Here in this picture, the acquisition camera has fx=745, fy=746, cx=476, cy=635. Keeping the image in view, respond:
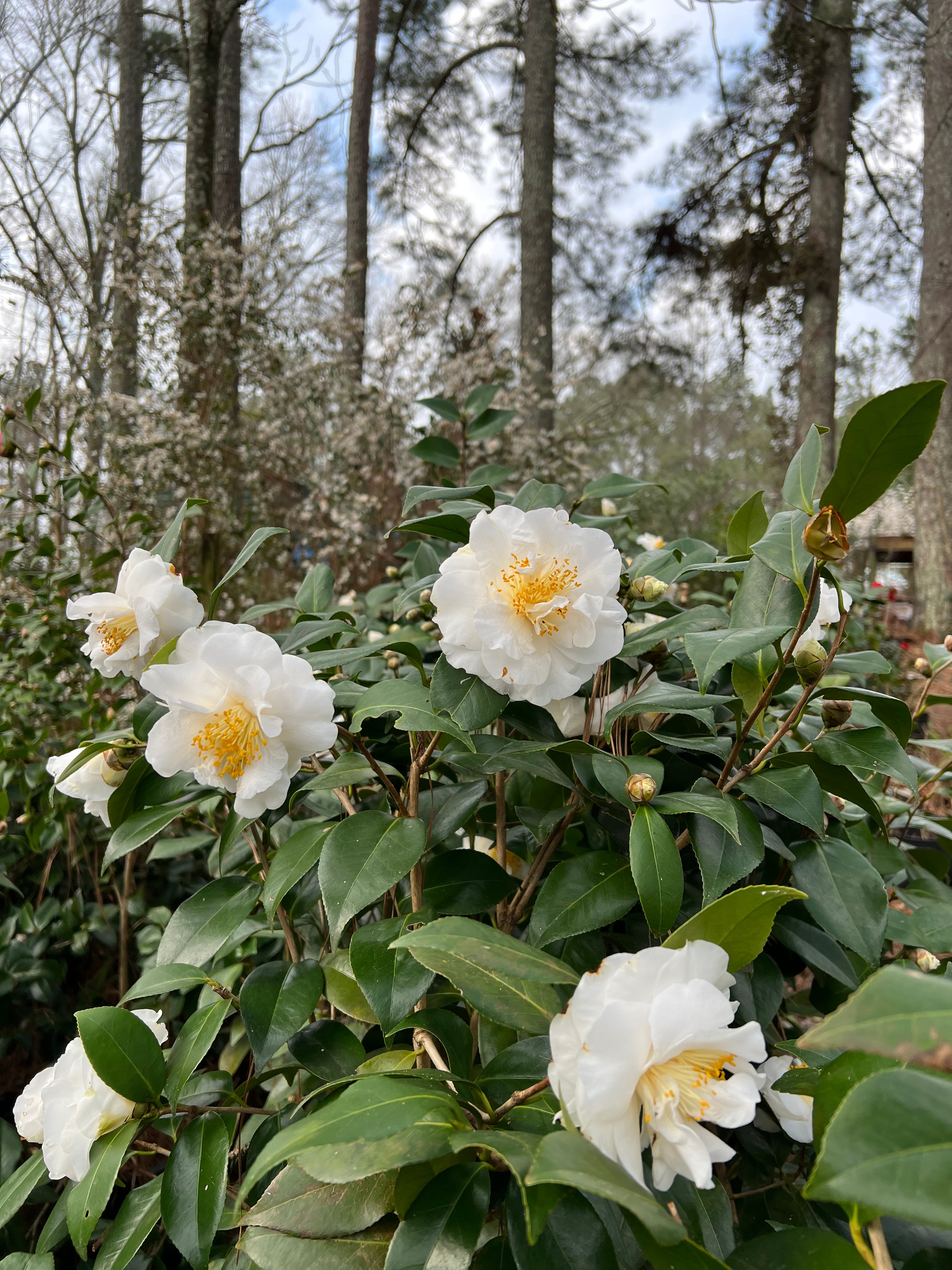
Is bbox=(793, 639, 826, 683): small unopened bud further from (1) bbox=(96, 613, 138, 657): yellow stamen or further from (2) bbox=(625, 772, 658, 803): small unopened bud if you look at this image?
(1) bbox=(96, 613, 138, 657): yellow stamen

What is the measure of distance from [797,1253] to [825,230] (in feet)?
19.4

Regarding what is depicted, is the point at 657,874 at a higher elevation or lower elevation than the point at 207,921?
higher

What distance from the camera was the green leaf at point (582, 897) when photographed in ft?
1.80

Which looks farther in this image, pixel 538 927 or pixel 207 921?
pixel 207 921

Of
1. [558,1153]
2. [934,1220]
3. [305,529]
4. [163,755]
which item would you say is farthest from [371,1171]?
[305,529]

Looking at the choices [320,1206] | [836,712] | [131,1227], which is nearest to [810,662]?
[836,712]

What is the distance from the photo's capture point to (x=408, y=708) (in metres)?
0.59

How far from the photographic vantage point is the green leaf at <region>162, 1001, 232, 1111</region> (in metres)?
0.60

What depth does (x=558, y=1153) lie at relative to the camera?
33 centimetres

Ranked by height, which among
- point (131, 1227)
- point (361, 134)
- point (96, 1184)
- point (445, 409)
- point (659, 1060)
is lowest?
point (131, 1227)

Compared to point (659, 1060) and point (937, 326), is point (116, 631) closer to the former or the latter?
point (659, 1060)

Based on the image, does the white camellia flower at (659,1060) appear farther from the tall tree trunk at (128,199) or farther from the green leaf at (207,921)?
the tall tree trunk at (128,199)

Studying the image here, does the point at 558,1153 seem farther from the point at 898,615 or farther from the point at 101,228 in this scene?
the point at 898,615

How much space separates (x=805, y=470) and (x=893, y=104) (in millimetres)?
6620
